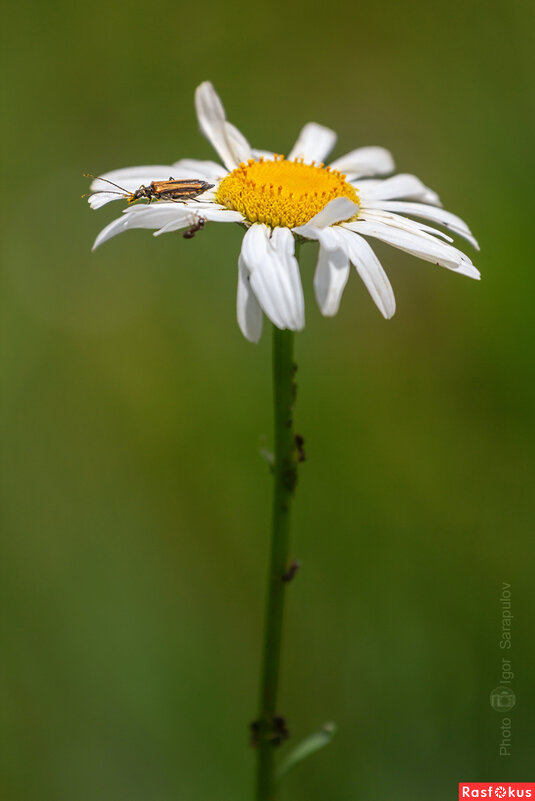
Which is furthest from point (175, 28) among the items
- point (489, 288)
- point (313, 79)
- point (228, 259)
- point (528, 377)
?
point (528, 377)

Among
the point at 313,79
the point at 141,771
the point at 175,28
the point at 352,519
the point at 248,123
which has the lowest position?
the point at 141,771

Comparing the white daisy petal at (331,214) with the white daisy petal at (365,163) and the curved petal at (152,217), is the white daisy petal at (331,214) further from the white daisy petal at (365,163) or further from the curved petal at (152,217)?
the white daisy petal at (365,163)

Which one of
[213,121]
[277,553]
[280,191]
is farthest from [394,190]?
[277,553]

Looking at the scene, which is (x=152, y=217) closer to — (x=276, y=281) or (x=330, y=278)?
(x=276, y=281)

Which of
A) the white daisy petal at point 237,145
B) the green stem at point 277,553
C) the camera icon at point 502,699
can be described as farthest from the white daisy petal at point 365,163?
the camera icon at point 502,699

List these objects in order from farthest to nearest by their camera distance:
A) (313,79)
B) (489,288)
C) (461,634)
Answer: (313,79) < (489,288) < (461,634)

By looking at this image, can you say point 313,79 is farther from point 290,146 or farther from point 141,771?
point 141,771
